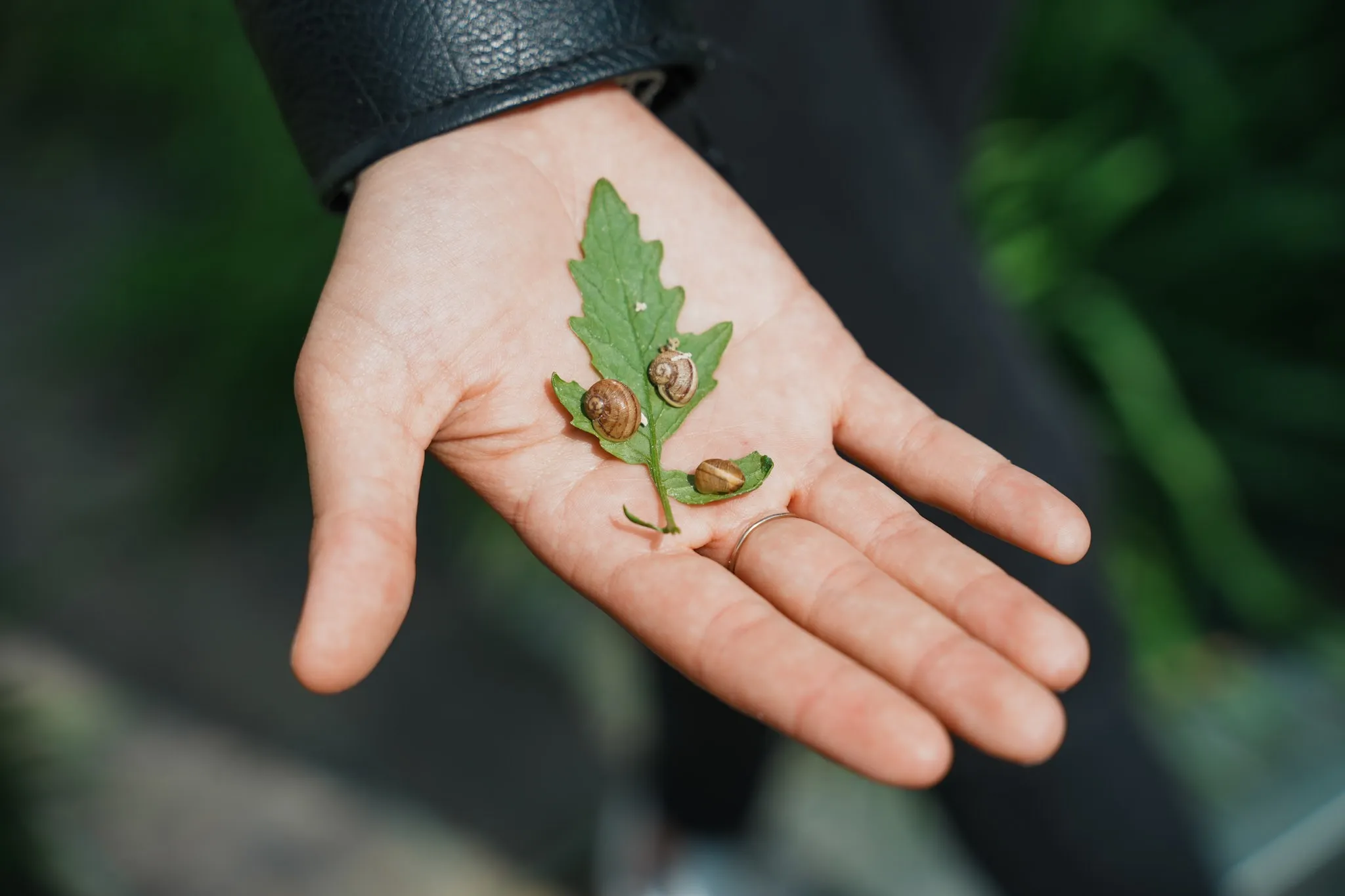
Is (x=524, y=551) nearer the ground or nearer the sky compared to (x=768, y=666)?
nearer the ground

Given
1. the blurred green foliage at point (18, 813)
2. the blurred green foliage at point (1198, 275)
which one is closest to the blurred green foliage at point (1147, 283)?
the blurred green foliage at point (1198, 275)

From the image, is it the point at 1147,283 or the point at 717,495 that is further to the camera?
the point at 1147,283

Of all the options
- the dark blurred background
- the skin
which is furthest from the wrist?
the dark blurred background

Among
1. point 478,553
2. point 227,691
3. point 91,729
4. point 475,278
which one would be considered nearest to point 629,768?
point 478,553

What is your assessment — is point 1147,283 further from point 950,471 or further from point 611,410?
point 611,410

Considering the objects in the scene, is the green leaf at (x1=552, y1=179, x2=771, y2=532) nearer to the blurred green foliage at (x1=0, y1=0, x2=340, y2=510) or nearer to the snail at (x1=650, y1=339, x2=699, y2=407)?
the snail at (x1=650, y1=339, x2=699, y2=407)

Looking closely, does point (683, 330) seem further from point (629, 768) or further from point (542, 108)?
point (629, 768)

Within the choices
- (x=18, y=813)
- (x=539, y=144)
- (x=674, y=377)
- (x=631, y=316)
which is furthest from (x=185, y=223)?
(x=674, y=377)

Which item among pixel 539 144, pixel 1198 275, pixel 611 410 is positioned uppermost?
pixel 539 144
